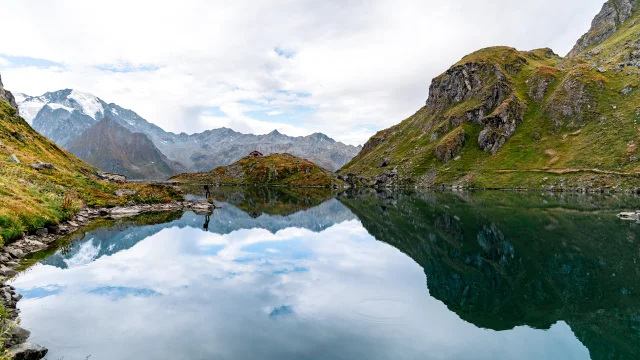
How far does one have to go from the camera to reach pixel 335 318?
25.3 metres

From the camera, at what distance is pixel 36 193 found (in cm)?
5253

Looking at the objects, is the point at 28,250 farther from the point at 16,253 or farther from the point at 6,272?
the point at 6,272

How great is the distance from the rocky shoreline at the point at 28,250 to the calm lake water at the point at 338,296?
1153 millimetres

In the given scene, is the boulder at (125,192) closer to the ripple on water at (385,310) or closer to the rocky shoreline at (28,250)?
the rocky shoreline at (28,250)

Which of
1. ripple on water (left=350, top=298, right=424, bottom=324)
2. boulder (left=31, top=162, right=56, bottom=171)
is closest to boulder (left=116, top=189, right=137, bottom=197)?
boulder (left=31, top=162, right=56, bottom=171)

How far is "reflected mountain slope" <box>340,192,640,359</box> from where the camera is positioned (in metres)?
24.6

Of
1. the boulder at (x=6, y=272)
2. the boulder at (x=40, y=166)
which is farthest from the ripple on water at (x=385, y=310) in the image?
the boulder at (x=40, y=166)

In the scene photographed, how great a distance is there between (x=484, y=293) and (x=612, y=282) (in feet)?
44.2

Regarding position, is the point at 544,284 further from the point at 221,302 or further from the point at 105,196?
the point at 105,196

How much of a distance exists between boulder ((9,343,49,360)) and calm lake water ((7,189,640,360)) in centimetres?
99

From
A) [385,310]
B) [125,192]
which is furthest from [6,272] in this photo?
[125,192]

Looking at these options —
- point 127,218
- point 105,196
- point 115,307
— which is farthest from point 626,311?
point 105,196

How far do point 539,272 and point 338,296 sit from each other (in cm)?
2334

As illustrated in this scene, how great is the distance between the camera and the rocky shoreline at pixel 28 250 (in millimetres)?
17877
